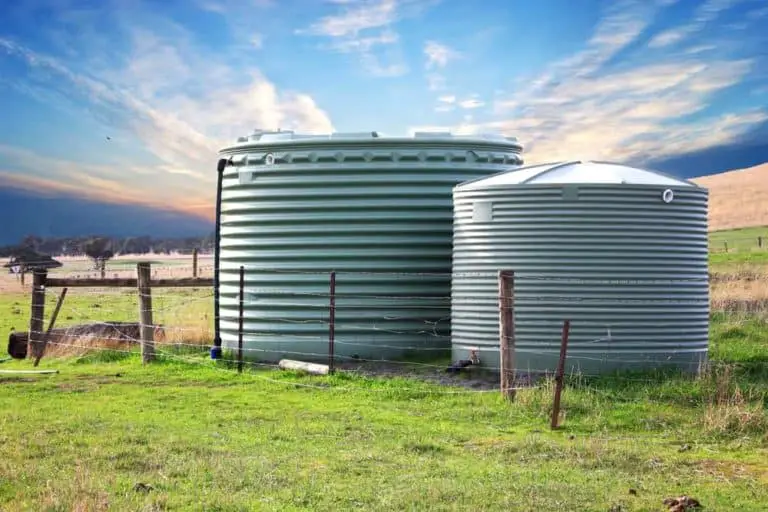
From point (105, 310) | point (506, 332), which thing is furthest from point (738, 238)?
point (506, 332)

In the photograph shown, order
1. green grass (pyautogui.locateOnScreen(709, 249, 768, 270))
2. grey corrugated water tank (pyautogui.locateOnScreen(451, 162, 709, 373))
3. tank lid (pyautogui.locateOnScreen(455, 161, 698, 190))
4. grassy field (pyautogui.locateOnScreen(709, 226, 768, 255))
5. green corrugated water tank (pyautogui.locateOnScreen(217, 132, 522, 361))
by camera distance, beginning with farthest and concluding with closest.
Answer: grassy field (pyautogui.locateOnScreen(709, 226, 768, 255)) → green grass (pyautogui.locateOnScreen(709, 249, 768, 270)) → green corrugated water tank (pyautogui.locateOnScreen(217, 132, 522, 361)) → tank lid (pyautogui.locateOnScreen(455, 161, 698, 190)) → grey corrugated water tank (pyautogui.locateOnScreen(451, 162, 709, 373))

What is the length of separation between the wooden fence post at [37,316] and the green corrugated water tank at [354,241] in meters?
3.89

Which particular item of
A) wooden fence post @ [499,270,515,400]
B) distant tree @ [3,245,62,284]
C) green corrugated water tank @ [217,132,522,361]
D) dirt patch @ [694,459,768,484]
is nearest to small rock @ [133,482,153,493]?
dirt patch @ [694,459,768,484]

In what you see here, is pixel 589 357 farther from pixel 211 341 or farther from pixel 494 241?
pixel 211 341

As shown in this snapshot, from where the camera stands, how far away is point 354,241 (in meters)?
16.9

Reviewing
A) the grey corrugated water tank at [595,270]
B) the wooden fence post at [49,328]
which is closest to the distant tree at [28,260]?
the wooden fence post at [49,328]

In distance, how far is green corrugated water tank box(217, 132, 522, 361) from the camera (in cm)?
1673

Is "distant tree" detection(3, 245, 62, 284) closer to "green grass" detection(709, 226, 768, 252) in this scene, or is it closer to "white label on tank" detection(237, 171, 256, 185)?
"white label on tank" detection(237, 171, 256, 185)

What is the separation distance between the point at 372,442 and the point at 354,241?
7033mm

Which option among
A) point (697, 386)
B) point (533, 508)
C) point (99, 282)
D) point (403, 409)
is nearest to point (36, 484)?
point (533, 508)

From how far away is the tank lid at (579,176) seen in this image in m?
14.2

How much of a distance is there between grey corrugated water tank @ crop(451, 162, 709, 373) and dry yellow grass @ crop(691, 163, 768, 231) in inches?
2480

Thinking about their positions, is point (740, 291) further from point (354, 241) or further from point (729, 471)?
point (729, 471)

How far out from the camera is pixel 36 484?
823 centimetres
